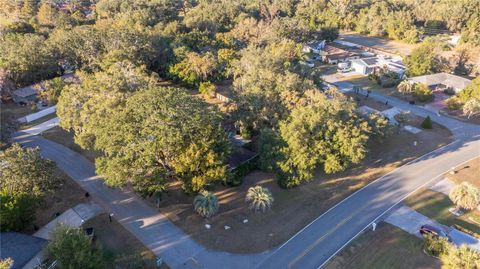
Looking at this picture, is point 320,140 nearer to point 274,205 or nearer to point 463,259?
point 274,205

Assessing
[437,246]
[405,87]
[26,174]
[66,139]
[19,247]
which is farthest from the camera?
[405,87]

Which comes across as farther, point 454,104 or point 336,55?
point 336,55

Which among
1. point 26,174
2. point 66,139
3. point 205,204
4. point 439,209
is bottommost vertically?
point 439,209

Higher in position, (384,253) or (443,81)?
(443,81)

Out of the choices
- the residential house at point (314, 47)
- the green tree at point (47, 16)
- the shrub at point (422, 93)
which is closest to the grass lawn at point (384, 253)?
the shrub at point (422, 93)

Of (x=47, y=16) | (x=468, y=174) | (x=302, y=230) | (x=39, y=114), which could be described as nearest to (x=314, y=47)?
(x=468, y=174)

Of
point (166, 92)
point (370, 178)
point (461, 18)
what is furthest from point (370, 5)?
point (166, 92)

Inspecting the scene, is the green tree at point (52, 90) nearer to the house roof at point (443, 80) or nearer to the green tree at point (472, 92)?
the house roof at point (443, 80)

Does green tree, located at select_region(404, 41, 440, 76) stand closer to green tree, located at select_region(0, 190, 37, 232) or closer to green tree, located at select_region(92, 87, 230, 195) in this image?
green tree, located at select_region(92, 87, 230, 195)
